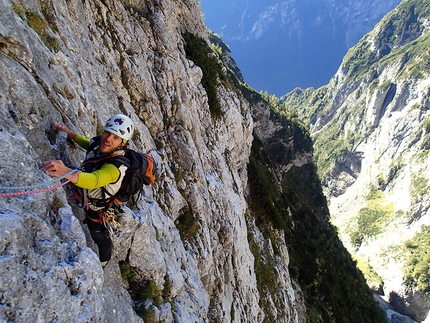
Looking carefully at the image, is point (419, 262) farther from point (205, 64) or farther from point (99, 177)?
point (99, 177)

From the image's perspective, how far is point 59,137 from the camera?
6496 millimetres

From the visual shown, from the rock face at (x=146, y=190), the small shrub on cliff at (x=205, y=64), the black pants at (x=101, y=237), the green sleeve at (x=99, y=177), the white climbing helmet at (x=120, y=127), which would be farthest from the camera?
the small shrub on cliff at (x=205, y=64)

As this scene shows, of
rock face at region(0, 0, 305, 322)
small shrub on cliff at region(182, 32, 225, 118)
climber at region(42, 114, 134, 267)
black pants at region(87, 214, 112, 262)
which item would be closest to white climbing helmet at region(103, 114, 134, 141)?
climber at region(42, 114, 134, 267)

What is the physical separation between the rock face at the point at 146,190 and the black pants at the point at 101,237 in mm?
185

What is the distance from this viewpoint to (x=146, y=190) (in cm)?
1122

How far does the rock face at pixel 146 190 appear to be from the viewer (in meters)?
4.77

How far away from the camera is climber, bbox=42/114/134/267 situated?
5.09 metres

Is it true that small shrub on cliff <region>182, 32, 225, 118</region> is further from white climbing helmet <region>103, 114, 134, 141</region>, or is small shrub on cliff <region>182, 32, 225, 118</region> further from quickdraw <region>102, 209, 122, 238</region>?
white climbing helmet <region>103, 114, 134, 141</region>

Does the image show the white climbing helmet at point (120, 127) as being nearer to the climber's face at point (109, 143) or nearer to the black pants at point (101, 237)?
the climber's face at point (109, 143)

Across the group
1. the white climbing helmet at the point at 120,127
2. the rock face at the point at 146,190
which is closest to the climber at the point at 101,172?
the white climbing helmet at the point at 120,127

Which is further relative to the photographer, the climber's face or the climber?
the climber's face

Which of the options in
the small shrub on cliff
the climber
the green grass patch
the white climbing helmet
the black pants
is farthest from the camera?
the green grass patch

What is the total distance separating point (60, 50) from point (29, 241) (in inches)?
276

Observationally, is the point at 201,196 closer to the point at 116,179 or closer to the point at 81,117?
the point at 81,117
